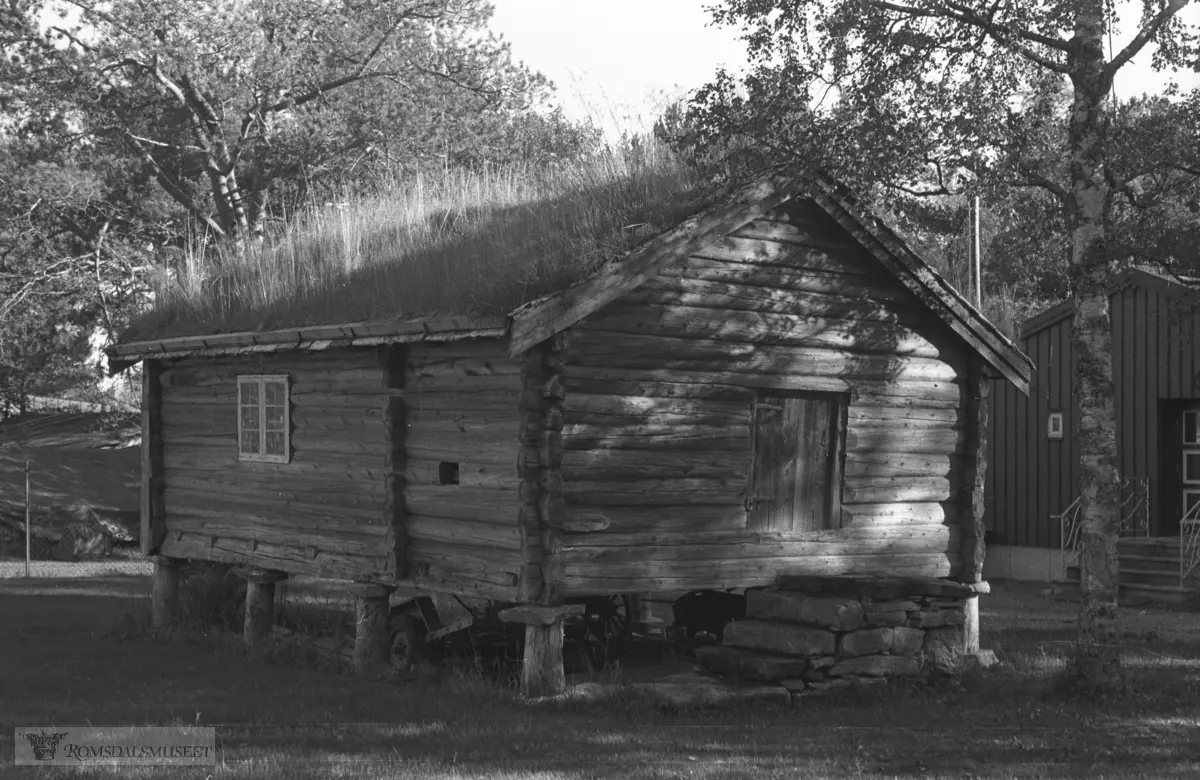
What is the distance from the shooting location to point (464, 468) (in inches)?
564

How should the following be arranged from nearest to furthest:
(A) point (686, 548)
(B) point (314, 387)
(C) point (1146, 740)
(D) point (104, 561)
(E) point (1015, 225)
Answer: (C) point (1146, 740), (A) point (686, 548), (B) point (314, 387), (E) point (1015, 225), (D) point (104, 561)

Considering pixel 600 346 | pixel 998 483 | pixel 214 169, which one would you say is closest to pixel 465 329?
pixel 600 346

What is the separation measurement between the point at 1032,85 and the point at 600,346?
5.99m

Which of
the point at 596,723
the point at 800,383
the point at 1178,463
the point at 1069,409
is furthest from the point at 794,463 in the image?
the point at 1069,409

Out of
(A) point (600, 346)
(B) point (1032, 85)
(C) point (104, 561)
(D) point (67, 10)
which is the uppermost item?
(D) point (67, 10)

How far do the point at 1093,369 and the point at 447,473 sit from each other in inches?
251

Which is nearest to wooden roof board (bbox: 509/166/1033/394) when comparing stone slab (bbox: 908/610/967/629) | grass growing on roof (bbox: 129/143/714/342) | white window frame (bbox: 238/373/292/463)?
grass growing on roof (bbox: 129/143/714/342)

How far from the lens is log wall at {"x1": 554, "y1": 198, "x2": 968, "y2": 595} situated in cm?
1358

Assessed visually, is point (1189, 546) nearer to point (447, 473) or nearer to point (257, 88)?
point (447, 473)

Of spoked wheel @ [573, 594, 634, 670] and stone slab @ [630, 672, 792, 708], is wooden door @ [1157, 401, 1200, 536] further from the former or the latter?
stone slab @ [630, 672, 792, 708]

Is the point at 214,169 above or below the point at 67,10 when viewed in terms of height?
below

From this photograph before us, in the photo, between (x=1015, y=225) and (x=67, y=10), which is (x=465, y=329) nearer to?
(x=1015, y=225)

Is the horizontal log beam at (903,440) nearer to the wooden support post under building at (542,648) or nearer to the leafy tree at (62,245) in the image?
the wooden support post under building at (542,648)

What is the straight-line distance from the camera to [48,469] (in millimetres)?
32344
